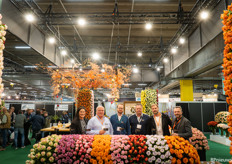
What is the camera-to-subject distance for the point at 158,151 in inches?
94.9

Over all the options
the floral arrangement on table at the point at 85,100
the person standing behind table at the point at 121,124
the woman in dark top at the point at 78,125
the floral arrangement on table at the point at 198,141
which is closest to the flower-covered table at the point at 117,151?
the woman in dark top at the point at 78,125

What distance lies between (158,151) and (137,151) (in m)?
0.29

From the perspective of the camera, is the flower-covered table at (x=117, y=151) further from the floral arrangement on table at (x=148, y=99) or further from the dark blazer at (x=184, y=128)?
the floral arrangement on table at (x=148, y=99)

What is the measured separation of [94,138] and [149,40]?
793 cm

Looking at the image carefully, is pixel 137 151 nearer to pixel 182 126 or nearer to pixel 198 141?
pixel 182 126

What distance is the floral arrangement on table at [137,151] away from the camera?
237 cm

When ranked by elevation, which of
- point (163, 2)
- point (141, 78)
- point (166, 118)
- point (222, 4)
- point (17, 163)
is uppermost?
point (163, 2)

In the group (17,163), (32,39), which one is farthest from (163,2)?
(17,163)

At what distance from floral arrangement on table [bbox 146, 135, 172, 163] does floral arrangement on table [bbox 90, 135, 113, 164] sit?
0.56m

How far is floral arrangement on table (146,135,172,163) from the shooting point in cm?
235

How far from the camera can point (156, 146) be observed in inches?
96.3

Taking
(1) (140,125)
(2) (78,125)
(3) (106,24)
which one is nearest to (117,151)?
(1) (140,125)

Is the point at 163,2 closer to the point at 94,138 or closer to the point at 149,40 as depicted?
the point at 149,40

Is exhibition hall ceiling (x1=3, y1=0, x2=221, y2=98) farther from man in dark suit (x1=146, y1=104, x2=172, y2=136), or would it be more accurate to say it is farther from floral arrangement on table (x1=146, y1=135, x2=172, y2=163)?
floral arrangement on table (x1=146, y1=135, x2=172, y2=163)
